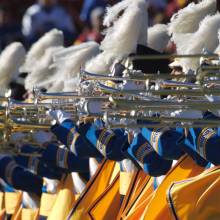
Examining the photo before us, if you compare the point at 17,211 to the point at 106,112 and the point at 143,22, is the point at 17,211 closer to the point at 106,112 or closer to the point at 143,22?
the point at 143,22

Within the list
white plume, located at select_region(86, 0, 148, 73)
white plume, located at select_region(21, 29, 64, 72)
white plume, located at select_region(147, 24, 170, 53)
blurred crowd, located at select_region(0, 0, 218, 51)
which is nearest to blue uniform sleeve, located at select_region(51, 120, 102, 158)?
white plume, located at select_region(86, 0, 148, 73)

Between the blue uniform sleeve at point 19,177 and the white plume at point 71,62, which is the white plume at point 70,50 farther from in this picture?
the blue uniform sleeve at point 19,177

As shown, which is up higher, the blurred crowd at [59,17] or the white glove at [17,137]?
the blurred crowd at [59,17]

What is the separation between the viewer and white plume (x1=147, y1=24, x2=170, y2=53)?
21.1 feet

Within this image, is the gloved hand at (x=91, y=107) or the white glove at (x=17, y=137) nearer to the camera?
the gloved hand at (x=91, y=107)

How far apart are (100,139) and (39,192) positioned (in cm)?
130

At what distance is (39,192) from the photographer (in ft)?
22.6

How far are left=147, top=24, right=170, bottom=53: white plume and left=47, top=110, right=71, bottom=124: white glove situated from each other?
0.76 m

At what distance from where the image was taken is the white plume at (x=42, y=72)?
7363 millimetres

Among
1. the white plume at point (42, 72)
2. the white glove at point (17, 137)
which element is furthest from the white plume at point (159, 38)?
the white plume at point (42, 72)

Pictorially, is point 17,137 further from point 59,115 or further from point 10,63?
point 10,63

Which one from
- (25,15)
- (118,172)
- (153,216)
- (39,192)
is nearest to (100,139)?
(118,172)

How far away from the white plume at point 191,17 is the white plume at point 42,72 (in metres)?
1.72

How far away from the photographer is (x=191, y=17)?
18.9ft
